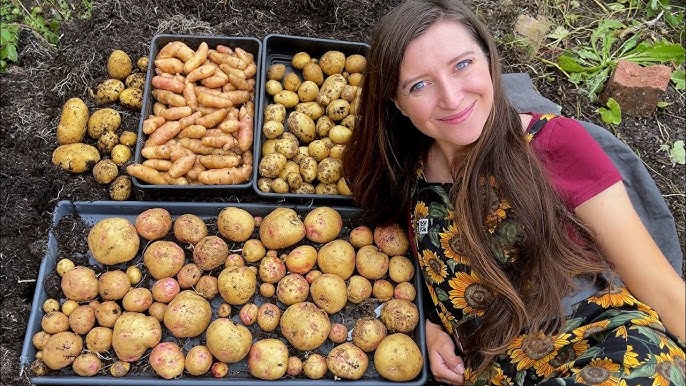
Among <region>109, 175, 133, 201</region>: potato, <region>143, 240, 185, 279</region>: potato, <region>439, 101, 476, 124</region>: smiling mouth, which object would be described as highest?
<region>439, 101, 476, 124</region>: smiling mouth

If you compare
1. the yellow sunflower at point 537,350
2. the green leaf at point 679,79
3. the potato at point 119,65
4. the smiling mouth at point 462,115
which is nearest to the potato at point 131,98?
the potato at point 119,65

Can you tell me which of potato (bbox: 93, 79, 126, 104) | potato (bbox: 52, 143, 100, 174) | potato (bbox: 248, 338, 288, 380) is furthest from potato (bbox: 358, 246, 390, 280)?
potato (bbox: 93, 79, 126, 104)

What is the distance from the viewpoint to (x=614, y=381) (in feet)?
5.71

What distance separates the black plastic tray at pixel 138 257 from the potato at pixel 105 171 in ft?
0.45

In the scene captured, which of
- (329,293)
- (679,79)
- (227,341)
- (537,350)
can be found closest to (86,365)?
(227,341)

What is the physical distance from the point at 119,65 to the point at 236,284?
1353mm

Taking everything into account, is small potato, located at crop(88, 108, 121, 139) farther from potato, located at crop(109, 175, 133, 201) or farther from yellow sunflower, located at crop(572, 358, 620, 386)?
yellow sunflower, located at crop(572, 358, 620, 386)

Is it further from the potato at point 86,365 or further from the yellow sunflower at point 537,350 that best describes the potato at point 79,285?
the yellow sunflower at point 537,350

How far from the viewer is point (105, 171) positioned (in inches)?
103

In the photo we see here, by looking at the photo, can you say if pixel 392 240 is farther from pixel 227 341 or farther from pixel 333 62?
pixel 333 62

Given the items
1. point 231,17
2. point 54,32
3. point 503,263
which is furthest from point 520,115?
point 54,32

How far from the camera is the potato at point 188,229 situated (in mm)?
2428

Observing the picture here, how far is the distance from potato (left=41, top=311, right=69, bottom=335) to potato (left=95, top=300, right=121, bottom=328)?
126 millimetres

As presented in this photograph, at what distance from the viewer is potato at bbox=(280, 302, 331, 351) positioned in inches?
87.5
